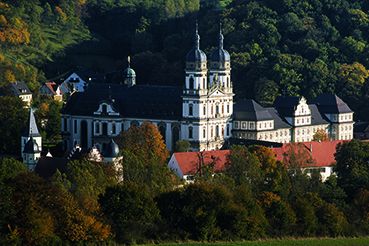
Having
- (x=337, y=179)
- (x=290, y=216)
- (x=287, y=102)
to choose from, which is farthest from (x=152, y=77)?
(x=290, y=216)

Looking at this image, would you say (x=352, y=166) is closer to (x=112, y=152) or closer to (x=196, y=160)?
(x=196, y=160)

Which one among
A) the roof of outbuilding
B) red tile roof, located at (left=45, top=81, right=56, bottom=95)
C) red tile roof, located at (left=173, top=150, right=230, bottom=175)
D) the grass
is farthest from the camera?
red tile roof, located at (left=45, top=81, right=56, bottom=95)

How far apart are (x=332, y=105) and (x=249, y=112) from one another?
356 inches

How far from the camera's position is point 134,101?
93875 millimetres

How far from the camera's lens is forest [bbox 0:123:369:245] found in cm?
5728

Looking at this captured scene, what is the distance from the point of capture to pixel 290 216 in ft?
202

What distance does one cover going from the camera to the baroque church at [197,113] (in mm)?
90438

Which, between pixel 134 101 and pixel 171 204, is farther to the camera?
pixel 134 101

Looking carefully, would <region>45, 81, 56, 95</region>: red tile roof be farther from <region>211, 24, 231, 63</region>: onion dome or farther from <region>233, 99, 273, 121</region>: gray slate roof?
<region>233, 99, 273, 121</region>: gray slate roof

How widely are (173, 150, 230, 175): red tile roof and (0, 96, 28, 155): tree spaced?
1297cm

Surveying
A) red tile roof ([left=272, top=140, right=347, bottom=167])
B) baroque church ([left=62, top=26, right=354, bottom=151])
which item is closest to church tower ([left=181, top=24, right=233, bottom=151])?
baroque church ([left=62, top=26, right=354, bottom=151])

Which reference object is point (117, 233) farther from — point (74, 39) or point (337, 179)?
point (74, 39)

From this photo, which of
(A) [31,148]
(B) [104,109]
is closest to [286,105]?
(B) [104,109]

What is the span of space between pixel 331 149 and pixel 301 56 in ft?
104
